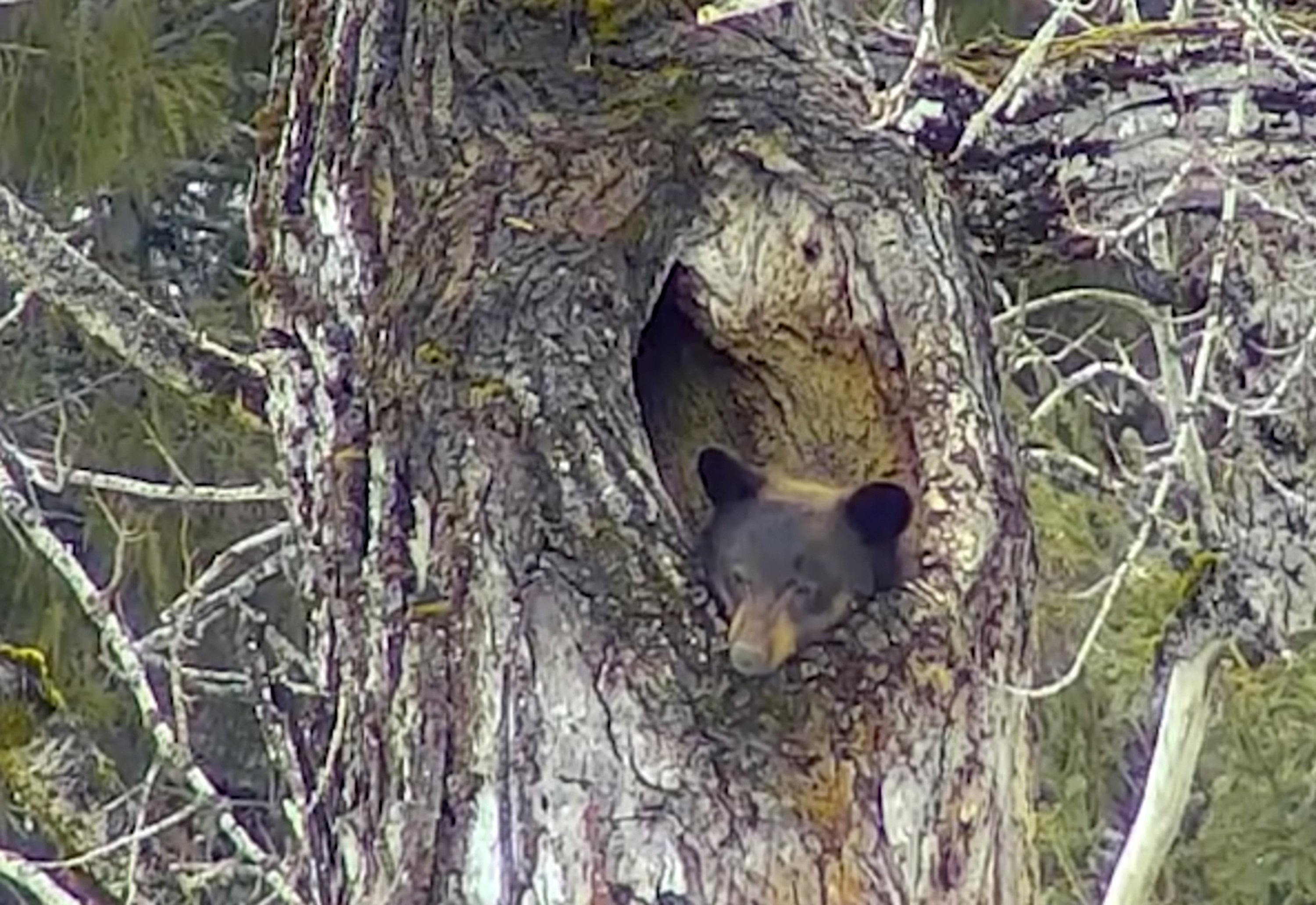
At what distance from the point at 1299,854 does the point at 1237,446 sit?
16.8 feet

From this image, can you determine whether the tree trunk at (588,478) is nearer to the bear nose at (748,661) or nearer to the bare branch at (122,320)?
the bear nose at (748,661)

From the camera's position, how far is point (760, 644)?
3.38 metres

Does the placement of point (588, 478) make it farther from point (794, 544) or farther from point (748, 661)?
point (794, 544)

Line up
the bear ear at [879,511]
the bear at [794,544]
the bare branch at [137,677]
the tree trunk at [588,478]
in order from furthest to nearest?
the bare branch at [137,677] → the bear at [794,544] → the bear ear at [879,511] → the tree trunk at [588,478]

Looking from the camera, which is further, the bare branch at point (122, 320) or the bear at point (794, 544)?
the bare branch at point (122, 320)

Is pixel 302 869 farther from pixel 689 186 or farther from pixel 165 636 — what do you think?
pixel 689 186

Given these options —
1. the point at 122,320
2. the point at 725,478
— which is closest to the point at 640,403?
the point at 725,478

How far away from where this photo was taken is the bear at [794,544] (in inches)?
145

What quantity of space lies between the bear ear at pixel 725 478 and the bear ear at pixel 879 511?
6.8 inches

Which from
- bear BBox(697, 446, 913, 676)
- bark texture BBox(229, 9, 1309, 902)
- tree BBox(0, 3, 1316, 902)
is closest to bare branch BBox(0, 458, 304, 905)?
tree BBox(0, 3, 1316, 902)

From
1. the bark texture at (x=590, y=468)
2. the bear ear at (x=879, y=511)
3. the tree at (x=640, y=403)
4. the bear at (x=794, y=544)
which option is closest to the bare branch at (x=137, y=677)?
the tree at (x=640, y=403)

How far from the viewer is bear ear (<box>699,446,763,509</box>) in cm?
384

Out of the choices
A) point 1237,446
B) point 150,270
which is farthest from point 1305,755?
point 1237,446

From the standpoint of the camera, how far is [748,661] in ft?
10.8
